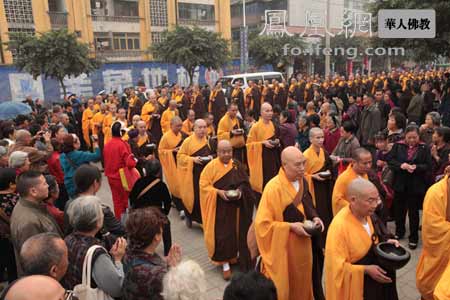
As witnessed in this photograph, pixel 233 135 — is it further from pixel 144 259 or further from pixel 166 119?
pixel 144 259

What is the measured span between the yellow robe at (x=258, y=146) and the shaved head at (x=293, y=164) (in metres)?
3.48

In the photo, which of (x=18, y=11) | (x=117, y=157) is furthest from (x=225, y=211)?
(x=18, y=11)

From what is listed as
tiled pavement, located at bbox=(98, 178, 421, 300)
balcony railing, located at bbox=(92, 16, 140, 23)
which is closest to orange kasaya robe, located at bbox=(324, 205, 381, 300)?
tiled pavement, located at bbox=(98, 178, 421, 300)

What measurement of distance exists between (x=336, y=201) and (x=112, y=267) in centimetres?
261

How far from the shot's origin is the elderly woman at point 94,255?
252 centimetres

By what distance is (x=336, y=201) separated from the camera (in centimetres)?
434

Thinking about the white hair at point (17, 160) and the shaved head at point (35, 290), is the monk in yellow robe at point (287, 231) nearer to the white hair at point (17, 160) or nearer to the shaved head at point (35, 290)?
the shaved head at point (35, 290)

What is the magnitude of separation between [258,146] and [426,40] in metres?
8.86

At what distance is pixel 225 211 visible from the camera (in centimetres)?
487

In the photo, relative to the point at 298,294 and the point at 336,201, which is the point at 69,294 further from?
the point at 336,201

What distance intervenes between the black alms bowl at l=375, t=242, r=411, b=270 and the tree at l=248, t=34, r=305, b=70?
93.3 ft

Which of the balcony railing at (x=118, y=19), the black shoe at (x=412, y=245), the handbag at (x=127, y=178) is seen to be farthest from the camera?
the balcony railing at (x=118, y=19)

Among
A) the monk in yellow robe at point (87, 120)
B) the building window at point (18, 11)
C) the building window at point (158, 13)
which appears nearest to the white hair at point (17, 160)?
the monk in yellow robe at point (87, 120)

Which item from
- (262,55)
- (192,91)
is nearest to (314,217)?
(192,91)
